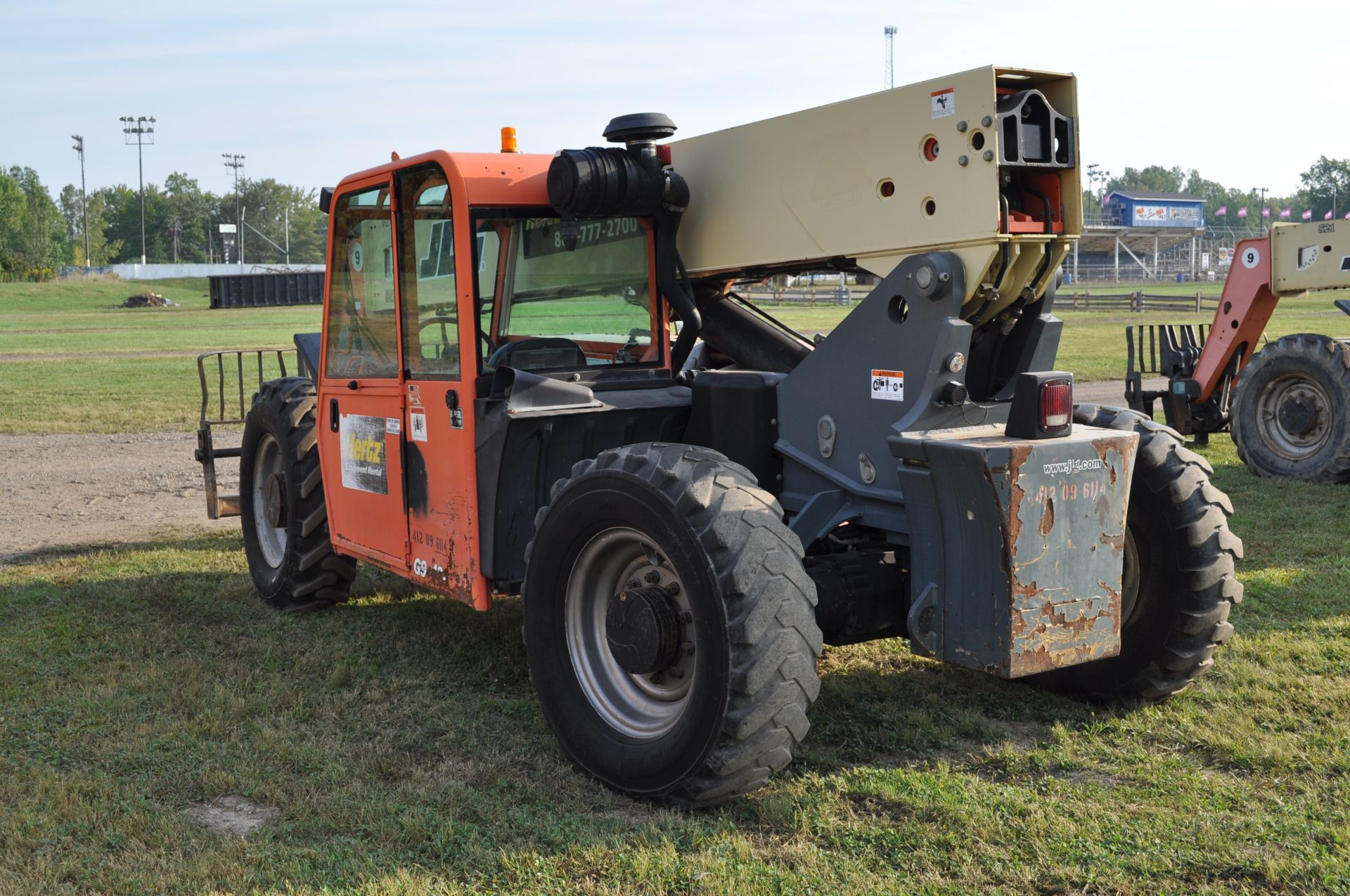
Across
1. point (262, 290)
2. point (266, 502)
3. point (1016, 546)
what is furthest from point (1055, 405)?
point (262, 290)

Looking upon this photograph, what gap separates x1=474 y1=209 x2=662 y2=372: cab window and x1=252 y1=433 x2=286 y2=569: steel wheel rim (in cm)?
285

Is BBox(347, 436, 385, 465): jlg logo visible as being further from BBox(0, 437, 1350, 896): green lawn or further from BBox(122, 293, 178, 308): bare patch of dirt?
BBox(122, 293, 178, 308): bare patch of dirt

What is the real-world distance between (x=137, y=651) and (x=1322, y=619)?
20.1 ft

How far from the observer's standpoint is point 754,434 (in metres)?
4.96

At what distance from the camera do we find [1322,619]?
6.36 m

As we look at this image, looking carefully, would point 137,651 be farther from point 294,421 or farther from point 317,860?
point 317,860

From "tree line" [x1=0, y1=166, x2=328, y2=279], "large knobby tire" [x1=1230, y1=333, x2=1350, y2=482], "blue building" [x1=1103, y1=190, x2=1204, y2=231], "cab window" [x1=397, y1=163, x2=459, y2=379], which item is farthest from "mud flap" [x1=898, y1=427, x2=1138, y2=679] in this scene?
"tree line" [x1=0, y1=166, x2=328, y2=279]

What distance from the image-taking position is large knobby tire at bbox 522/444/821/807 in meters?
3.94

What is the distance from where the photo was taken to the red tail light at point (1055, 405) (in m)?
4.12

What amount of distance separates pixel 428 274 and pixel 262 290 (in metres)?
64.3

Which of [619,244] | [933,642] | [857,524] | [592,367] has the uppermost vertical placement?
[619,244]

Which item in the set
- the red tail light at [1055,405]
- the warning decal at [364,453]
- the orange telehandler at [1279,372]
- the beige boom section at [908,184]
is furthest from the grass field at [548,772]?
the orange telehandler at [1279,372]

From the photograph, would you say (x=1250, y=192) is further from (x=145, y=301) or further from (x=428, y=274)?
(x=428, y=274)

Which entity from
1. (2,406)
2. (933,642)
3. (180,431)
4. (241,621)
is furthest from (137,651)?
(2,406)
